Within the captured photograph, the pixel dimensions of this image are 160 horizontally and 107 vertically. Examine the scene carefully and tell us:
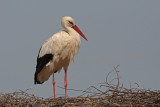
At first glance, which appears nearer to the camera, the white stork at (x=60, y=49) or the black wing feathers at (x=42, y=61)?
the white stork at (x=60, y=49)

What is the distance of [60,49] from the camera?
7027 mm

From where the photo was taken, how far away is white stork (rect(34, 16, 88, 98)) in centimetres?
703

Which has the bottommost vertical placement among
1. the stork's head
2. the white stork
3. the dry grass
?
the dry grass

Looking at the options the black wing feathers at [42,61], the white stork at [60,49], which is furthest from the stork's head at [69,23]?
the black wing feathers at [42,61]

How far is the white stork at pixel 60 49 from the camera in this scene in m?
7.03

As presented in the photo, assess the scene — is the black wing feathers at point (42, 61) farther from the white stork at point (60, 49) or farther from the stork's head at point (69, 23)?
the stork's head at point (69, 23)

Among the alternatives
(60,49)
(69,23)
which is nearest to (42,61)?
(60,49)

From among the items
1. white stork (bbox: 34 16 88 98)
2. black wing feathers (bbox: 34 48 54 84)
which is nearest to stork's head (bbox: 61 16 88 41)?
white stork (bbox: 34 16 88 98)

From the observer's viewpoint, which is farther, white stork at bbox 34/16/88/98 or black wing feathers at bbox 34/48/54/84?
black wing feathers at bbox 34/48/54/84

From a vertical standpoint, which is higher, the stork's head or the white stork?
the stork's head

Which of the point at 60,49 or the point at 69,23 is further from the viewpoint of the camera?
the point at 69,23

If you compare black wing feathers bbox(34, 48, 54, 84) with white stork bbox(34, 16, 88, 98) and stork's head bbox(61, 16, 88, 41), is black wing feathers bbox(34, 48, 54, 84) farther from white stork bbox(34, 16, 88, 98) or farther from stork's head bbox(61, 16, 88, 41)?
stork's head bbox(61, 16, 88, 41)

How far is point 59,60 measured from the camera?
23.8 feet

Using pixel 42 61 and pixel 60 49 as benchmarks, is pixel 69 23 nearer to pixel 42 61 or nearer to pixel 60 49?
pixel 60 49
